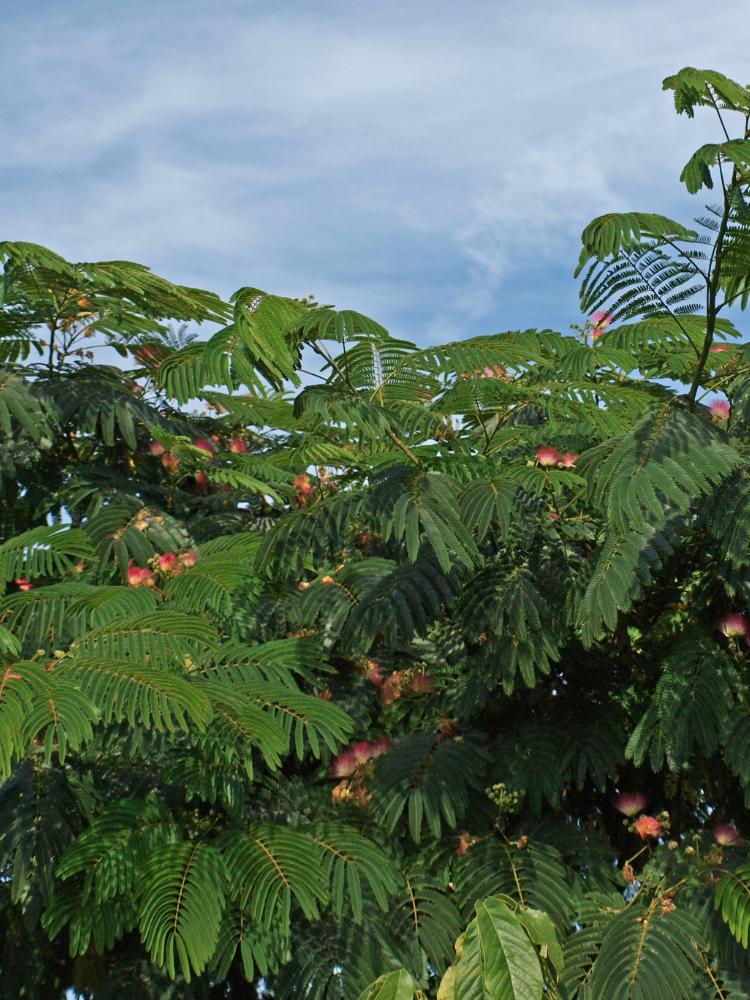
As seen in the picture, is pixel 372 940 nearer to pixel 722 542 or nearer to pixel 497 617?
pixel 497 617

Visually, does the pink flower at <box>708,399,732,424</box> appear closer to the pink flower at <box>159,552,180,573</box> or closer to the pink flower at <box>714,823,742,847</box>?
the pink flower at <box>714,823,742,847</box>

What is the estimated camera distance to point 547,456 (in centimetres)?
356

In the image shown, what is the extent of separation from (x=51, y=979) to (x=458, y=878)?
1.39m

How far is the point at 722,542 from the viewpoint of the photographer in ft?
10.2

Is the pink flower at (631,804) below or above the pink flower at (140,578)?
below

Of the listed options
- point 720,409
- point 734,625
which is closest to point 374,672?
point 734,625

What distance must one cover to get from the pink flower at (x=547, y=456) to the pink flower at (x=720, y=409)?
1.58 feet

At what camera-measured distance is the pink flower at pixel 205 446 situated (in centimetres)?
457

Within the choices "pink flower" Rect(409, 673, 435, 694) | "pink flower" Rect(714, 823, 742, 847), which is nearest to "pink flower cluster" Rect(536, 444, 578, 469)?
"pink flower" Rect(409, 673, 435, 694)

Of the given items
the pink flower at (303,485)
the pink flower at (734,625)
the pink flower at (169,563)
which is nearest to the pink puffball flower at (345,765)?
the pink flower at (169,563)

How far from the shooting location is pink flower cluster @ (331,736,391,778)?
357 cm

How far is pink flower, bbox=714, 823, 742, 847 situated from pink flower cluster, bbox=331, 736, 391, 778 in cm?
94

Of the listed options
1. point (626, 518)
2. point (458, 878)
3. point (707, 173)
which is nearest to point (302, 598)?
point (458, 878)

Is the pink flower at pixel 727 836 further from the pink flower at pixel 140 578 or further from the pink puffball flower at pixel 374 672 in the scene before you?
the pink flower at pixel 140 578
